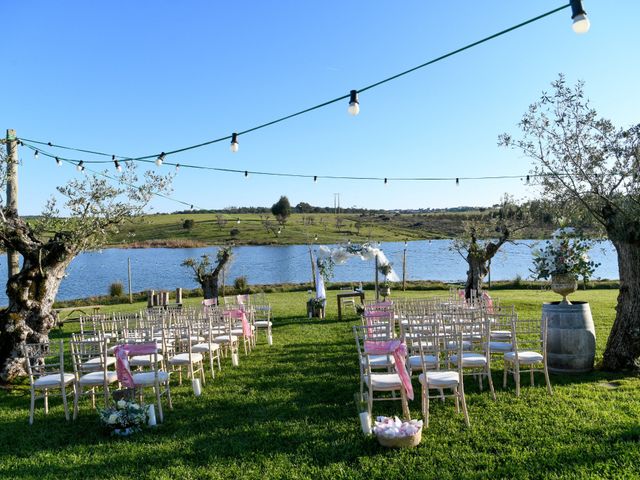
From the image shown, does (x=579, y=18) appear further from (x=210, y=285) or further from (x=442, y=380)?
(x=210, y=285)

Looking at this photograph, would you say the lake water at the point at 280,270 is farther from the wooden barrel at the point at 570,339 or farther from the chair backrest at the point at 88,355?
the chair backrest at the point at 88,355

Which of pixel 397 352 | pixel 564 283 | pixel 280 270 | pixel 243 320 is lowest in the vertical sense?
pixel 243 320

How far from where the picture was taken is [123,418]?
18.4 ft

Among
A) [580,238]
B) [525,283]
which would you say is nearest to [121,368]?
[580,238]

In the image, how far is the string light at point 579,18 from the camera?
4.28 meters

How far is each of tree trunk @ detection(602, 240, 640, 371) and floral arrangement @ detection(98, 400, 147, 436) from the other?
6.74 metres

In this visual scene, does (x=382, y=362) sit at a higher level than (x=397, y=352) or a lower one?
lower

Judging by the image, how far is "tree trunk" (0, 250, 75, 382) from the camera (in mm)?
8211

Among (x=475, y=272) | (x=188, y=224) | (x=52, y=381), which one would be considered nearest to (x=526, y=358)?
(x=52, y=381)

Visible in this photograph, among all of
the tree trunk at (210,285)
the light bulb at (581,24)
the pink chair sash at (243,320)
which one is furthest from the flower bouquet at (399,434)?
the tree trunk at (210,285)

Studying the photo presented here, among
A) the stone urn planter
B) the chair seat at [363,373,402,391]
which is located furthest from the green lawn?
the stone urn planter

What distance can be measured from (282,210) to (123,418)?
7605 centimetres

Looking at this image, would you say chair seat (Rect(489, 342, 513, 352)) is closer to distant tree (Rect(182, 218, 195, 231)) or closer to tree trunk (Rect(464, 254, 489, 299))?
tree trunk (Rect(464, 254, 489, 299))

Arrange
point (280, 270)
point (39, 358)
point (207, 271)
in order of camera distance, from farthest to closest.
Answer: point (280, 270)
point (207, 271)
point (39, 358)
